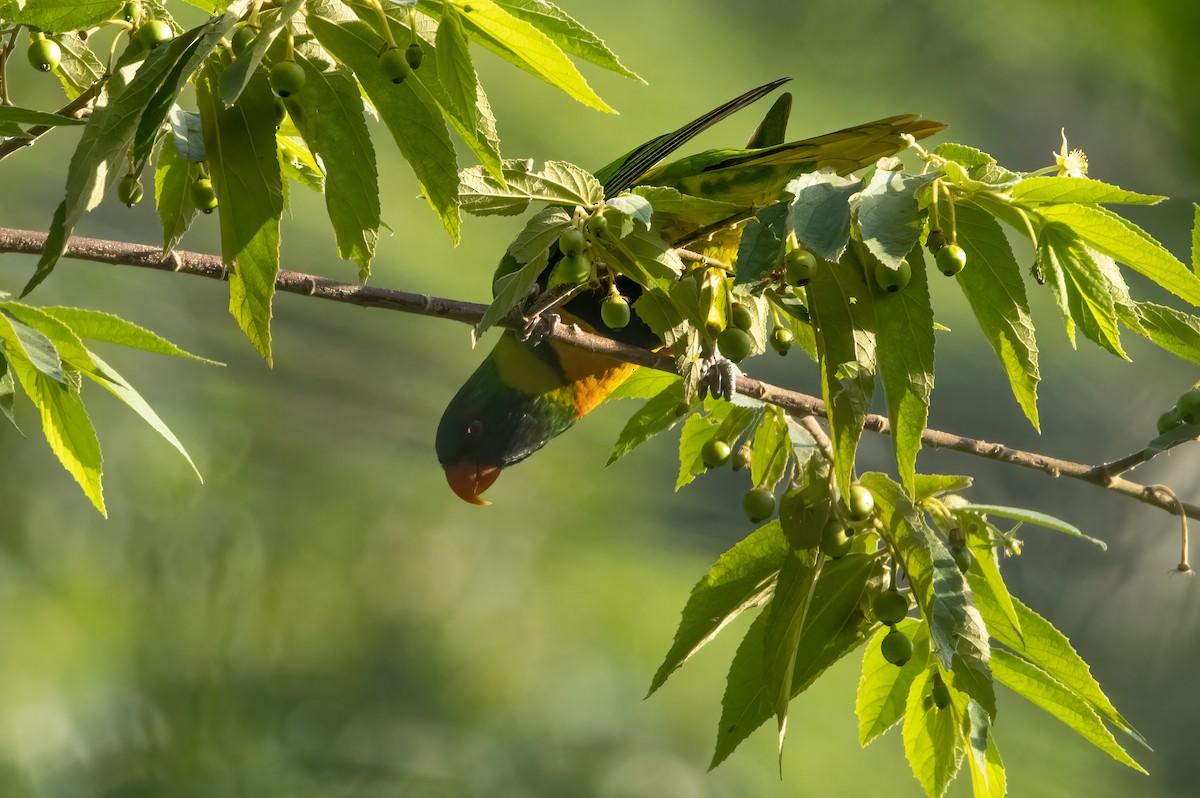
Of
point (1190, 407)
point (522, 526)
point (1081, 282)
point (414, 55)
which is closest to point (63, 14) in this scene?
point (414, 55)

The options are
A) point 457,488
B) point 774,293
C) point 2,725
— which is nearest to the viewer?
point 774,293

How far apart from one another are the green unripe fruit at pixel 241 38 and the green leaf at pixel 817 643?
0.65 meters

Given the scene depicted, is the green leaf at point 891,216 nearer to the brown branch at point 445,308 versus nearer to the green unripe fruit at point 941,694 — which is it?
the brown branch at point 445,308

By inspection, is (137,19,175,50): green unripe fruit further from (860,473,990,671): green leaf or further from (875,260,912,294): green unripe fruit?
(860,473,990,671): green leaf

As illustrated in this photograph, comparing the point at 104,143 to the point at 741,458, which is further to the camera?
the point at 741,458

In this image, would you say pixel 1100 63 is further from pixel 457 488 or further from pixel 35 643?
pixel 35 643

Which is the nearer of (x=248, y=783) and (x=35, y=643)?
(x=35, y=643)

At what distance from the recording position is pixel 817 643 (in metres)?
0.96

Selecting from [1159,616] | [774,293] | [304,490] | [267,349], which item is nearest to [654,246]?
[774,293]

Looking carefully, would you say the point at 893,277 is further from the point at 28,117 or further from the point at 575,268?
the point at 28,117

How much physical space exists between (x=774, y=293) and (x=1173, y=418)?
1.68 feet

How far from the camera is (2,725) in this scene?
8.79 feet

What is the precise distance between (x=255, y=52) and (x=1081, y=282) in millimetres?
626

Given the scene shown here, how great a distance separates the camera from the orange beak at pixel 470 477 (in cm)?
201
